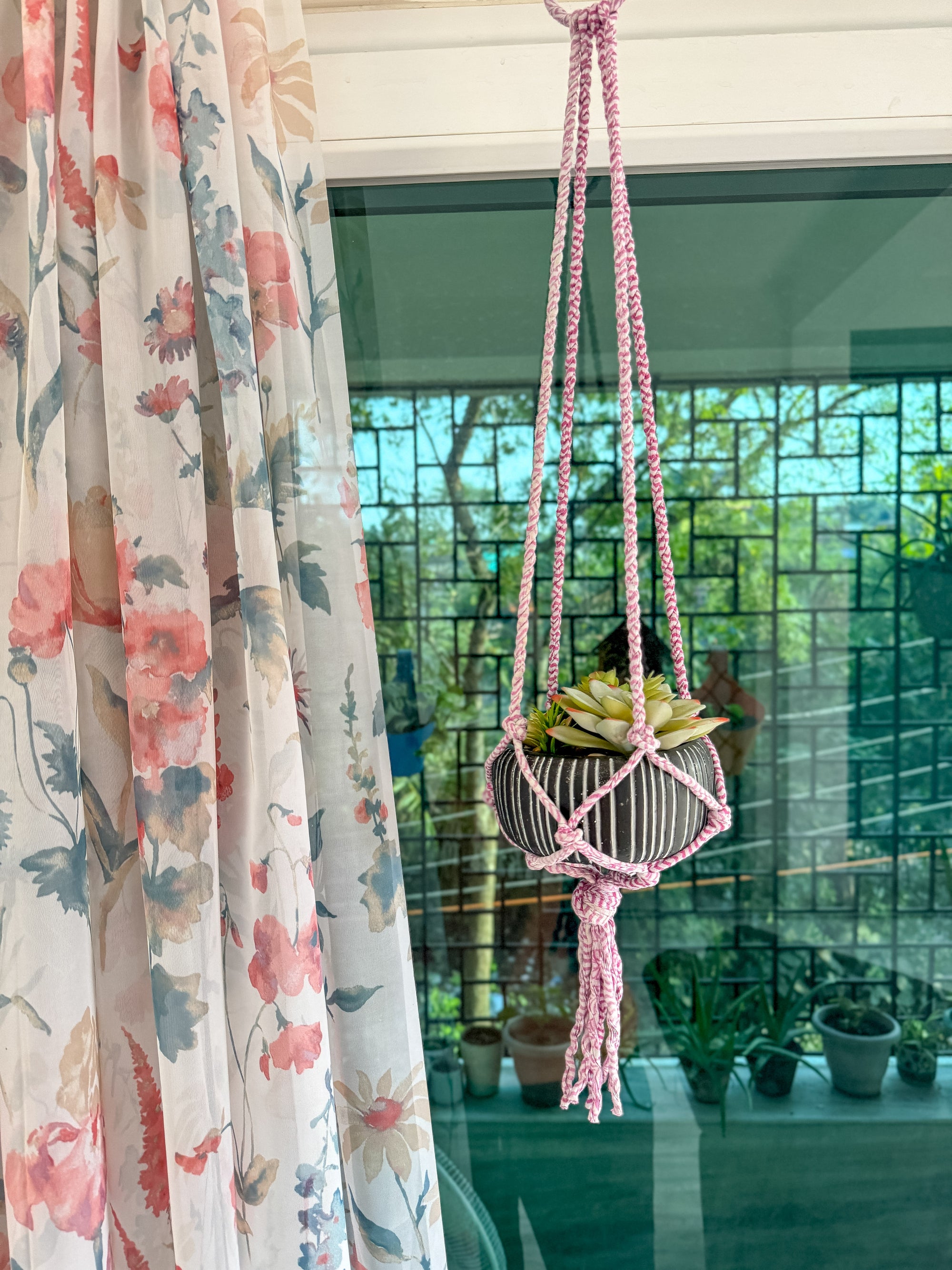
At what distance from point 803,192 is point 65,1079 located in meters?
1.34

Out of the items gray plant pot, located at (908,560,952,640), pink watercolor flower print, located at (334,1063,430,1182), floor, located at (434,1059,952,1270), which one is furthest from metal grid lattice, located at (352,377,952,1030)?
pink watercolor flower print, located at (334,1063,430,1182)

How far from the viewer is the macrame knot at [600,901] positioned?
0.67 m

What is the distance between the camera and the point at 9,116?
2.70 feet

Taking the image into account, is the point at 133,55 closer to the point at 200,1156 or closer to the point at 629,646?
the point at 629,646

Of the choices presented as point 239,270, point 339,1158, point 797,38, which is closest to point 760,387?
point 797,38

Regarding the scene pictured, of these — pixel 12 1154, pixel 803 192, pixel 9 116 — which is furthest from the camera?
pixel 803 192

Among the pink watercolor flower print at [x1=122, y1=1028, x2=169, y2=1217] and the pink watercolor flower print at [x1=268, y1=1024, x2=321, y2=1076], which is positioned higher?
the pink watercolor flower print at [x1=268, y1=1024, x2=321, y2=1076]

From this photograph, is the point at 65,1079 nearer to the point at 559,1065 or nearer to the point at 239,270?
the point at 559,1065

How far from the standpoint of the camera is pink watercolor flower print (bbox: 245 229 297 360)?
798mm

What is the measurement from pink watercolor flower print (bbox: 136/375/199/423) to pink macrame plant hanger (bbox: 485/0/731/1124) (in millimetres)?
373

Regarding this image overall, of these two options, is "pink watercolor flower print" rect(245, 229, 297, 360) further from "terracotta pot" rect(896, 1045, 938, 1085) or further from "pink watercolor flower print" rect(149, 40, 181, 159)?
"terracotta pot" rect(896, 1045, 938, 1085)

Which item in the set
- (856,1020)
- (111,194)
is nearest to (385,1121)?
(856,1020)

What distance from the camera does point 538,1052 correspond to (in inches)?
42.8

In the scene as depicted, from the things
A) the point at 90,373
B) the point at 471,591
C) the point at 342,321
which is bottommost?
the point at 471,591
